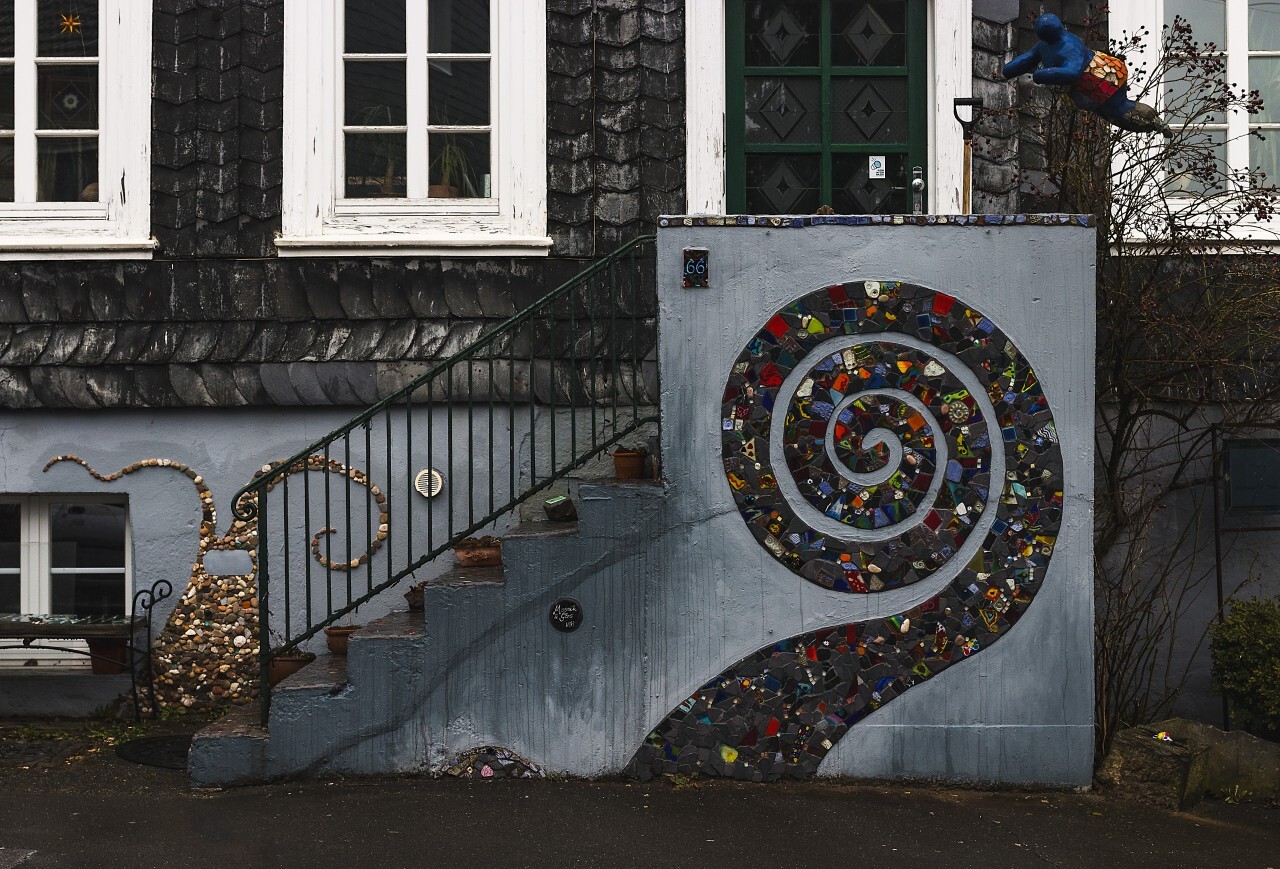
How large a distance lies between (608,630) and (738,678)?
2.04ft

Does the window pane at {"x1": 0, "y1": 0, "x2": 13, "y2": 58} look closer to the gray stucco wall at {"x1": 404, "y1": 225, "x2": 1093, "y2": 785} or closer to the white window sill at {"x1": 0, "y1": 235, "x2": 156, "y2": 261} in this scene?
the white window sill at {"x1": 0, "y1": 235, "x2": 156, "y2": 261}

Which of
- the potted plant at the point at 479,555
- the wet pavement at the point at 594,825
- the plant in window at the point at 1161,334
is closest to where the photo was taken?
the wet pavement at the point at 594,825

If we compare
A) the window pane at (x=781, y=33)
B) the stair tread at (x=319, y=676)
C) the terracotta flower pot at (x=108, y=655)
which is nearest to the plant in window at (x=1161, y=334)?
the window pane at (x=781, y=33)

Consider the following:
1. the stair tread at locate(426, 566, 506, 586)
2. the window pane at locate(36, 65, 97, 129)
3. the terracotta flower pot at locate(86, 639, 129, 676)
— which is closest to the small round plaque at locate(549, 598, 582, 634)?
the stair tread at locate(426, 566, 506, 586)

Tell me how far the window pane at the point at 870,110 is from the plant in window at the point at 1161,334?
26.8 inches

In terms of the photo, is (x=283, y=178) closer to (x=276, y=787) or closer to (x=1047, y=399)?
(x=276, y=787)

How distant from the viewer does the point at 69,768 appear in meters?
6.87

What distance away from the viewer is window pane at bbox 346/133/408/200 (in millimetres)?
8141

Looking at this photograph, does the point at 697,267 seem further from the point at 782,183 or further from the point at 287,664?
the point at 287,664

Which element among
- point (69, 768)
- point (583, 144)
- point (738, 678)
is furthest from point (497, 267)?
point (69, 768)

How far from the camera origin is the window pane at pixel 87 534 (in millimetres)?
8148

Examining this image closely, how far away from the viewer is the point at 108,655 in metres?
7.77

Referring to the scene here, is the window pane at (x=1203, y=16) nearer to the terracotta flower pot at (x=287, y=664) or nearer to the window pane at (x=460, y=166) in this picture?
the window pane at (x=460, y=166)

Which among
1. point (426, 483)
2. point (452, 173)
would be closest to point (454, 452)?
point (426, 483)
